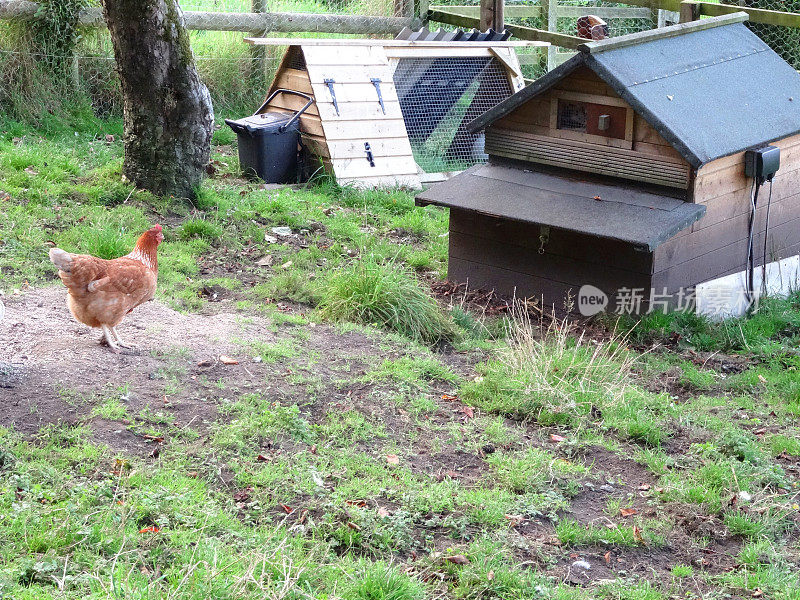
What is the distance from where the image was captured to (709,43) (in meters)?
7.74

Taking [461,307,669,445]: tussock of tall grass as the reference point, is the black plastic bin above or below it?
above

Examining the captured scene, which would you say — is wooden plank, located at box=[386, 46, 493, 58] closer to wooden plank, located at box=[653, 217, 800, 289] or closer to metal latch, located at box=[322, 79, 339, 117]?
metal latch, located at box=[322, 79, 339, 117]

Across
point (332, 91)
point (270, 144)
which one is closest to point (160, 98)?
point (270, 144)

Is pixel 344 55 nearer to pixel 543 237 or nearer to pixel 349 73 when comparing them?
pixel 349 73

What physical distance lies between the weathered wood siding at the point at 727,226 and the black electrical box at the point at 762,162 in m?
0.06

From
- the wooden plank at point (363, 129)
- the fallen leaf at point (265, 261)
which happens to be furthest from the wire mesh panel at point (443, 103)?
the fallen leaf at point (265, 261)

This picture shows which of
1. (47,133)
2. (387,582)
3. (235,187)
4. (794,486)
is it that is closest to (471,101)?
(235,187)

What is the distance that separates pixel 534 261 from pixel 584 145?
3.33 ft

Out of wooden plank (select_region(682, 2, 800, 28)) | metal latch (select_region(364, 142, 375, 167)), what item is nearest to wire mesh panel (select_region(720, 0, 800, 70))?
wooden plank (select_region(682, 2, 800, 28))

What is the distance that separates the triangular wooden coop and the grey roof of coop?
2.49m

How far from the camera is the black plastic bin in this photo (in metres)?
9.60

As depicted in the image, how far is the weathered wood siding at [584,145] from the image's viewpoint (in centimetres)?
680

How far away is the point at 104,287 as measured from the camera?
193 inches

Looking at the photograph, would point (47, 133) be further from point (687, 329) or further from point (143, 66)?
point (687, 329)
